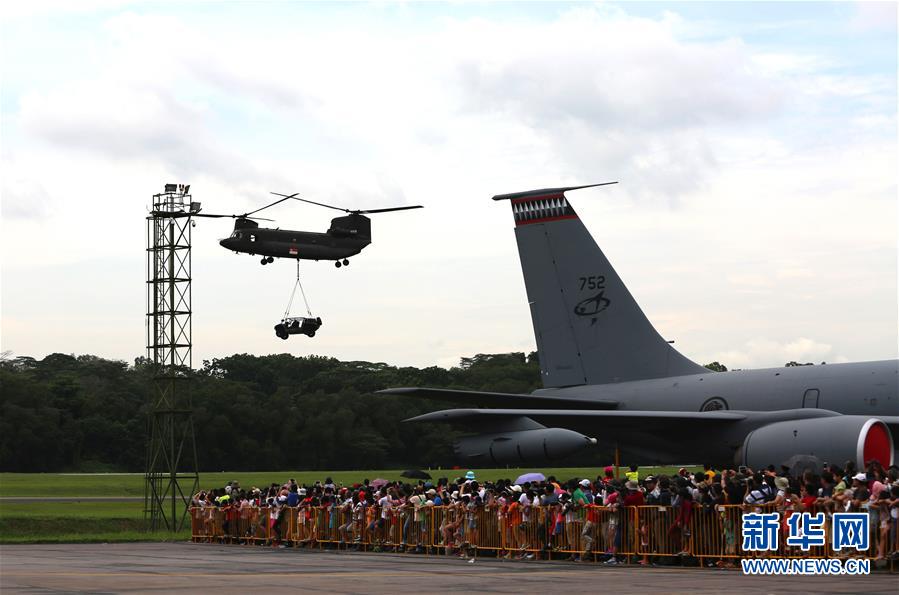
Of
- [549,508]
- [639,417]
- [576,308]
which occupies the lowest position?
[549,508]

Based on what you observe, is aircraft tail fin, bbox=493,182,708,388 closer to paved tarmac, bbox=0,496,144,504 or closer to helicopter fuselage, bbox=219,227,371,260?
helicopter fuselage, bbox=219,227,371,260

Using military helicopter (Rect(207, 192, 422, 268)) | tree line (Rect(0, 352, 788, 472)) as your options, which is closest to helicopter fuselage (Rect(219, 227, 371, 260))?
military helicopter (Rect(207, 192, 422, 268))

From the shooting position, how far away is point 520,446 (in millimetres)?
Answer: 30969

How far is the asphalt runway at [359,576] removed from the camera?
16.3 m

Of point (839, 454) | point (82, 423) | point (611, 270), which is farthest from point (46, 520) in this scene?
point (82, 423)

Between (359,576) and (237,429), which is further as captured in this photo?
(237,429)

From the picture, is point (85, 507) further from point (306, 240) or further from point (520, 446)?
point (520, 446)

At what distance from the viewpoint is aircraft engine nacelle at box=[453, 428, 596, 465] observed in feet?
102

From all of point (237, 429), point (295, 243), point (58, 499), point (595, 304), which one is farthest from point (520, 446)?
point (237, 429)

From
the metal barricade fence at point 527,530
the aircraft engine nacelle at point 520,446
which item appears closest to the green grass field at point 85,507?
the metal barricade fence at point 527,530

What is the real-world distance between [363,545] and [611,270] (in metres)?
14.0

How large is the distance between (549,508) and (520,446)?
7506mm

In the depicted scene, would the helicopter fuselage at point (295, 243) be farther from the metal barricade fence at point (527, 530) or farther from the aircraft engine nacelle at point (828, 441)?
the aircraft engine nacelle at point (828, 441)

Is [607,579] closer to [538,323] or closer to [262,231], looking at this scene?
[538,323]
